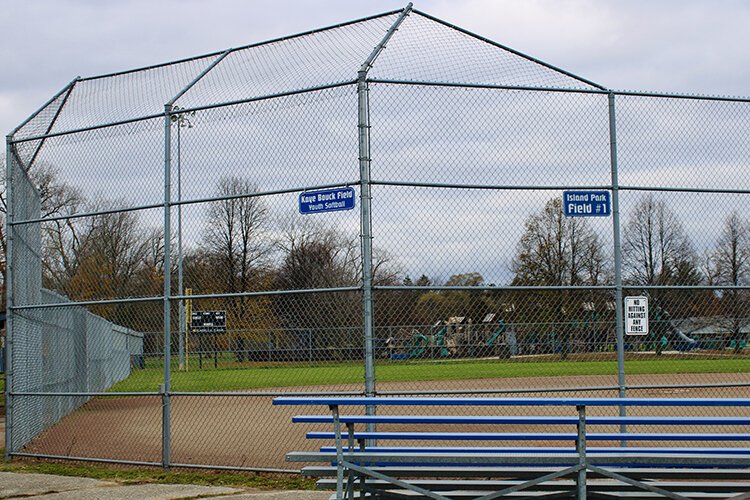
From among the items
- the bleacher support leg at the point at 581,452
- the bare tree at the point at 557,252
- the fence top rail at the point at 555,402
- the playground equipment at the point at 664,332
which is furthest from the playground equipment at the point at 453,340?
the bleacher support leg at the point at 581,452

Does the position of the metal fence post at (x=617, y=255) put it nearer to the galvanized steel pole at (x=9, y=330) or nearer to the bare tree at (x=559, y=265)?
the bare tree at (x=559, y=265)

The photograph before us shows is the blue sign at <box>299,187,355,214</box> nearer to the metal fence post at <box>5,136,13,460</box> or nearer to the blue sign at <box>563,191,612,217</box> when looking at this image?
the blue sign at <box>563,191,612,217</box>

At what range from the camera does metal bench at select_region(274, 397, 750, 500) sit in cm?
557

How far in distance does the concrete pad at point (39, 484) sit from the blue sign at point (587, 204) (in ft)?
17.0

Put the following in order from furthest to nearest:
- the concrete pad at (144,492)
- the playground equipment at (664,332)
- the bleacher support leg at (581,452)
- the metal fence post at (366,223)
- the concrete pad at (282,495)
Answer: the playground equipment at (664,332) → the metal fence post at (366,223) → the concrete pad at (144,492) → the concrete pad at (282,495) → the bleacher support leg at (581,452)

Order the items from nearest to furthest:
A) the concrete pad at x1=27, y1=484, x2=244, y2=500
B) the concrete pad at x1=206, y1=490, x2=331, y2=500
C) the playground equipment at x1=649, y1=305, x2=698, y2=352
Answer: the concrete pad at x1=206, y1=490, x2=331, y2=500 < the concrete pad at x1=27, y1=484, x2=244, y2=500 < the playground equipment at x1=649, y1=305, x2=698, y2=352

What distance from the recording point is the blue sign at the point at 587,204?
29.6 ft

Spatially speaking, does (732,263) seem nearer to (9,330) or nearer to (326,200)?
(326,200)

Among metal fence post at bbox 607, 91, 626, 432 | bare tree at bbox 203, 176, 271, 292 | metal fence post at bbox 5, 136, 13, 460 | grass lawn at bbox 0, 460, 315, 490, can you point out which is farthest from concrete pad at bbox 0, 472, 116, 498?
metal fence post at bbox 607, 91, 626, 432

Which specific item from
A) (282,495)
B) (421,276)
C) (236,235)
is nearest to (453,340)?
(421,276)

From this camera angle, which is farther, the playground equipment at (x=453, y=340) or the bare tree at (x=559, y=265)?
the bare tree at (x=559, y=265)

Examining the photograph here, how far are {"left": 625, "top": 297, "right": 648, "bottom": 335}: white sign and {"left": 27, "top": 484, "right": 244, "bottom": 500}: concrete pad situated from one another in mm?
4181

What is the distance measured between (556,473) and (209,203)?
522cm

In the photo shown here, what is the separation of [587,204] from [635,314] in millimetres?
1240
